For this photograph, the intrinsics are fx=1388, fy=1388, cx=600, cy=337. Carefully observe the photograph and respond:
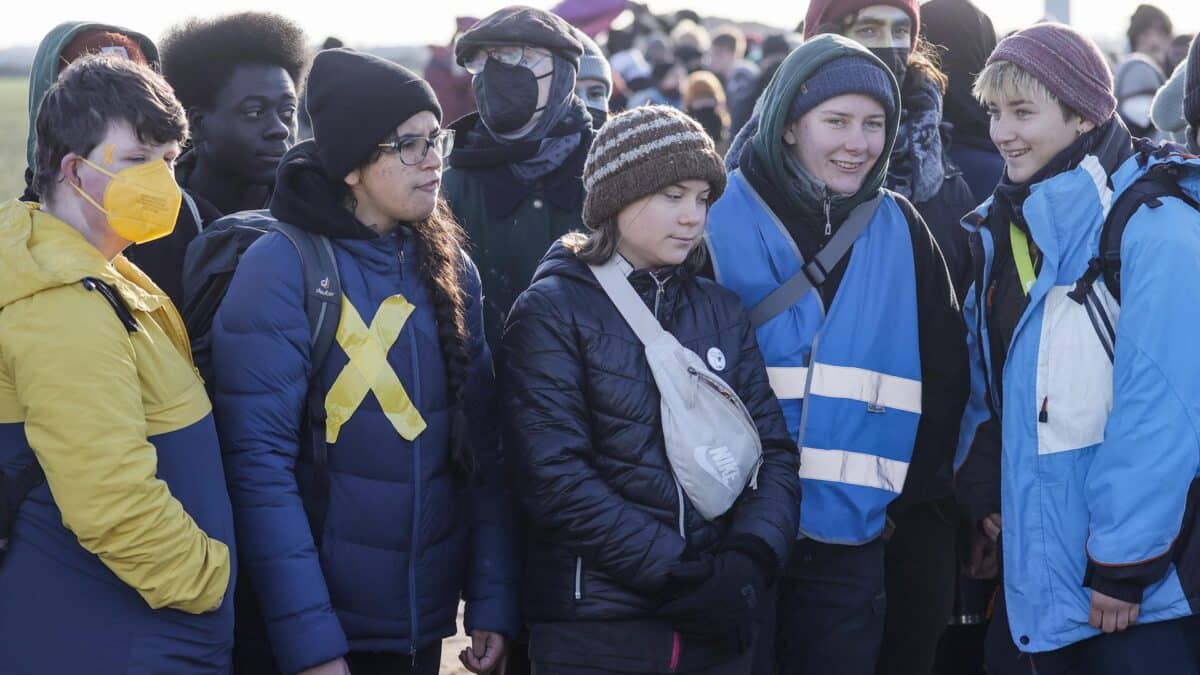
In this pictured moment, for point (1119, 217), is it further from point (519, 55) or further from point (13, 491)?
point (13, 491)

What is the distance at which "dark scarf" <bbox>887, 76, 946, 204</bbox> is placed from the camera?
15.0 feet

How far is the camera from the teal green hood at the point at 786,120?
12.9 ft

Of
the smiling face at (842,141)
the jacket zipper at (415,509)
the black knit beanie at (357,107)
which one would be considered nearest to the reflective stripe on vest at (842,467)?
the smiling face at (842,141)

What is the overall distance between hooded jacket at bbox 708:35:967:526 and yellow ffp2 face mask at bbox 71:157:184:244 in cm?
155

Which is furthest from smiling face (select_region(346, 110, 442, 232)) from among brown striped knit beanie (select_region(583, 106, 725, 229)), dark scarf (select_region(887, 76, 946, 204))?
dark scarf (select_region(887, 76, 946, 204))

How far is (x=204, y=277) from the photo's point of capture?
355 cm

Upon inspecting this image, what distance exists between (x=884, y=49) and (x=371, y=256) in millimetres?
2111

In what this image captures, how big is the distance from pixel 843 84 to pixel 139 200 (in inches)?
76.5

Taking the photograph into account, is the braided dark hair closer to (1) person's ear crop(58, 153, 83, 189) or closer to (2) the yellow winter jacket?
(2) the yellow winter jacket

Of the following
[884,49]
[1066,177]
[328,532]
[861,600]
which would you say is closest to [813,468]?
[861,600]

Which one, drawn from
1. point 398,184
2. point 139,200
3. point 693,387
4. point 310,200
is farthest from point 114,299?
point 693,387

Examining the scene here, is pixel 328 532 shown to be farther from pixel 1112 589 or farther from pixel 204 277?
pixel 1112 589

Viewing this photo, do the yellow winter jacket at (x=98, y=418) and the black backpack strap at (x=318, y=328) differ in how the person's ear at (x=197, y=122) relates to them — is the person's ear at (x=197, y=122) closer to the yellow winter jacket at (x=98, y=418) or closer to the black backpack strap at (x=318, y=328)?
the black backpack strap at (x=318, y=328)

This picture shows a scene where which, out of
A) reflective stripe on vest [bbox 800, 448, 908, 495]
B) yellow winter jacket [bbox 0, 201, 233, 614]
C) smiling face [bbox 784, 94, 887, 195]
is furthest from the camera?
smiling face [bbox 784, 94, 887, 195]
